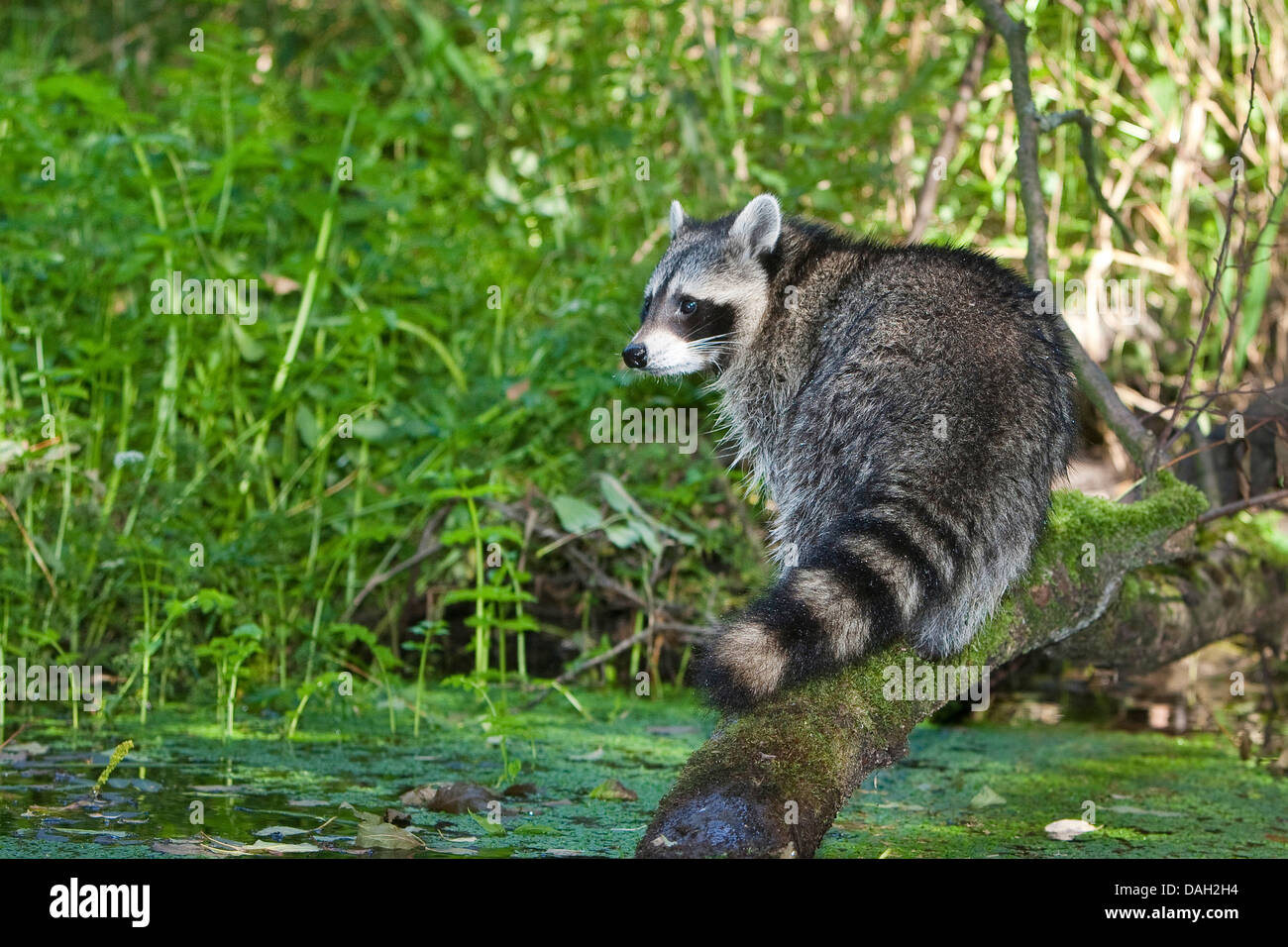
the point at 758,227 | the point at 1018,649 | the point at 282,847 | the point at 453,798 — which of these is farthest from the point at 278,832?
the point at 758,227

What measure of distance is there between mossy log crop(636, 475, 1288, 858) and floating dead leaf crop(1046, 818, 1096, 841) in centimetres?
50

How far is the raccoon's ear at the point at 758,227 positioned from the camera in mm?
4746

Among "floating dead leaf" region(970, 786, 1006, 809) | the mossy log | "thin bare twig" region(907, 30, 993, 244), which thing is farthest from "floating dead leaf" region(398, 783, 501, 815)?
"thin bare twig" region(907, 30, 993, 244)

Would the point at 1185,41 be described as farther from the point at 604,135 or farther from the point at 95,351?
the point at 95,351

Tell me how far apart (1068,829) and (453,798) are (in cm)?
177

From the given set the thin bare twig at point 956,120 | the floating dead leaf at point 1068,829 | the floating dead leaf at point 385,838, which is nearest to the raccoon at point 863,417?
the floating dead leaf at point 1068,829

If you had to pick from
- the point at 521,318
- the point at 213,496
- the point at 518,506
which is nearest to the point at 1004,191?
the point at 521,318

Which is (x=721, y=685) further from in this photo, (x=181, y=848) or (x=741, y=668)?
(x=181, y=848)

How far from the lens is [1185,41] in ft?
24.6

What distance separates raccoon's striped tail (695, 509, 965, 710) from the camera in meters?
3.01

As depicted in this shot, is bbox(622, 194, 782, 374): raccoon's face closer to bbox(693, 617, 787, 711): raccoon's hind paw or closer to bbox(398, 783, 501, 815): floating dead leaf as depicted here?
bbox(398, 783, 501, 815): floating dead leaf

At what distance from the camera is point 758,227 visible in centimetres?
481

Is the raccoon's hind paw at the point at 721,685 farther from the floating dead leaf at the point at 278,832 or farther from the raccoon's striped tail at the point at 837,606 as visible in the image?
the floating dead leaf at the point at 278,832

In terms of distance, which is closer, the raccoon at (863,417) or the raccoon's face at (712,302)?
the raccoon at (863,417)
